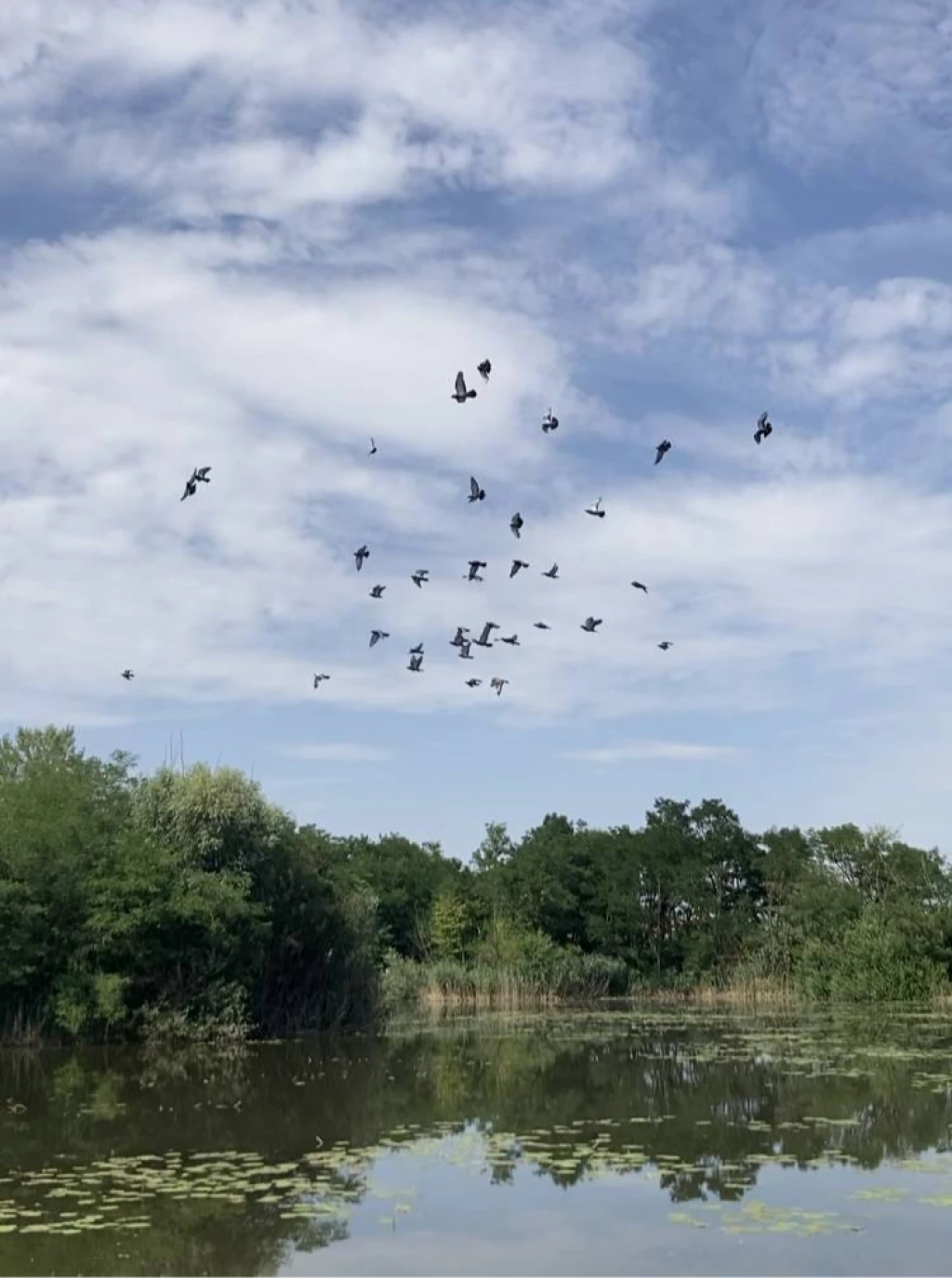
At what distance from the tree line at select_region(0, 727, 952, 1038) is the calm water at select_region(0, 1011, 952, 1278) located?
5766 mm

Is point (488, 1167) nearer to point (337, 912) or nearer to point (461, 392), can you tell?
point (461, 392)

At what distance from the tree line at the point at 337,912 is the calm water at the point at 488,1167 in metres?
5.77

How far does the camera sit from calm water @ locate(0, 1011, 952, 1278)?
9.26m

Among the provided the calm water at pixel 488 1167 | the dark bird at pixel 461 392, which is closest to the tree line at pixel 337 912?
the calm water at pixel 488 1167

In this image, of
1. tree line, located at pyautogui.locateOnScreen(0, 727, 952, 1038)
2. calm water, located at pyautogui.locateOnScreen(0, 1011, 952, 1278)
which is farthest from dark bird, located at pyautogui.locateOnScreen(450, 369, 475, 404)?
tree line, located at pyautogui.locateOnScreen(0, 727, 952, 1038)

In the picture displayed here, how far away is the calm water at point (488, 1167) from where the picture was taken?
30.4 feet

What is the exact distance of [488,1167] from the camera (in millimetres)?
12586

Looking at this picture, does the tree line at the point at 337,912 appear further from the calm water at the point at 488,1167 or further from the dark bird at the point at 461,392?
the dark bird at the point at 461,392

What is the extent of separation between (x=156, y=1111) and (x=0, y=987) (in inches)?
520

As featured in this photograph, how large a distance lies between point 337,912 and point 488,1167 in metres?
22.4

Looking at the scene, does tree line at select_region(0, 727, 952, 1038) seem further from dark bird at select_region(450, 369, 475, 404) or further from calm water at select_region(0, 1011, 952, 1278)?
dark bird at select_region(450, 369, 475, 404)

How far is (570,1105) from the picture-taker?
1698 centimetres

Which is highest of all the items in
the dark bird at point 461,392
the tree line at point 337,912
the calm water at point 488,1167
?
the dark bird at point 461,392

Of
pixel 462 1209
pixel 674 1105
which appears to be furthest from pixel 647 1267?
pixel 674 1105
